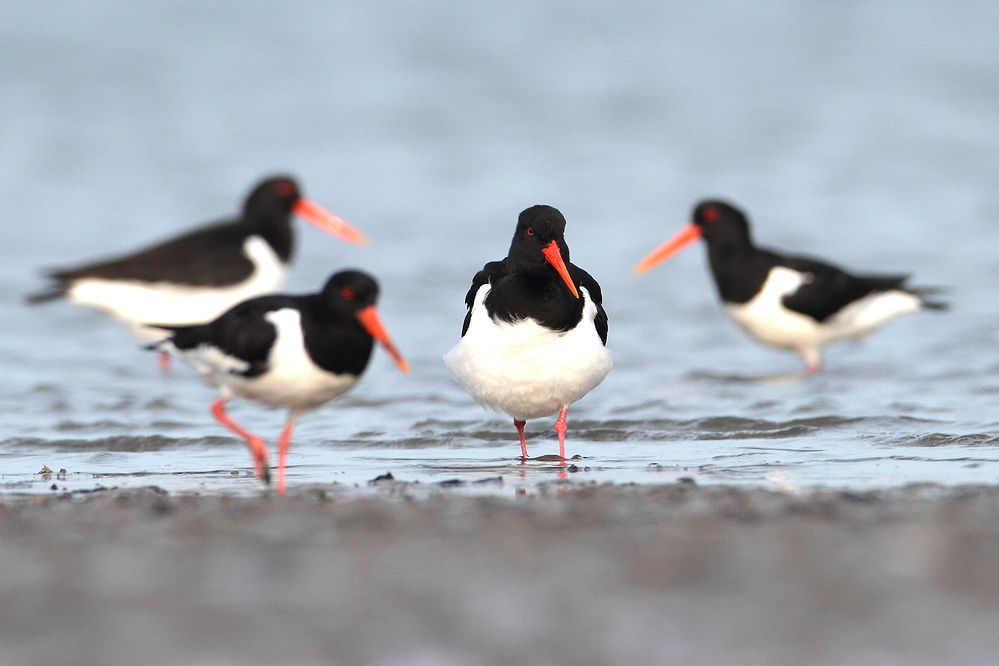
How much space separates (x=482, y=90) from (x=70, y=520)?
20159 millimetres

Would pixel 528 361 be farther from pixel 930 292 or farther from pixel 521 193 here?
pixel 521 193

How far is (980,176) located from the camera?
1745cm

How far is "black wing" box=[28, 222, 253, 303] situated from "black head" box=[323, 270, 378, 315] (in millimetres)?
4197

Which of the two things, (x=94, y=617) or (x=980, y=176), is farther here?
(x=980, y=176)

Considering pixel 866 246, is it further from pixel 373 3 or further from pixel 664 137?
pixel 373 3

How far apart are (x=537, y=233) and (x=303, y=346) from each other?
1253 mm

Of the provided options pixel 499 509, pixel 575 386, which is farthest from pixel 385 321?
pixel 499 509

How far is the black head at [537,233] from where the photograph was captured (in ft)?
18.3

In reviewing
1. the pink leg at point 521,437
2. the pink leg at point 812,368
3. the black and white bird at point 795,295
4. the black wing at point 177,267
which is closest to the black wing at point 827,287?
the black and white bird at point 795,295

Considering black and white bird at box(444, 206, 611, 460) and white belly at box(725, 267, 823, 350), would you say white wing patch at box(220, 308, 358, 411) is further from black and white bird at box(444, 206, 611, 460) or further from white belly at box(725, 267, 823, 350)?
white belly at box(725, 267, 823, 350)

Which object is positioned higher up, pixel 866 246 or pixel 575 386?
pixel 866 246

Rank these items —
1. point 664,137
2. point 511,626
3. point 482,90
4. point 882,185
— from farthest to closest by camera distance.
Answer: point 482,90, point 664,137, point 882,185, point 511,626

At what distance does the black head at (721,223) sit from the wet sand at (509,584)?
5.39 metres

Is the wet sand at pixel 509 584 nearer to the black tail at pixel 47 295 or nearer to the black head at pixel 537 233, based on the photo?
the black head at pixel 537 233
